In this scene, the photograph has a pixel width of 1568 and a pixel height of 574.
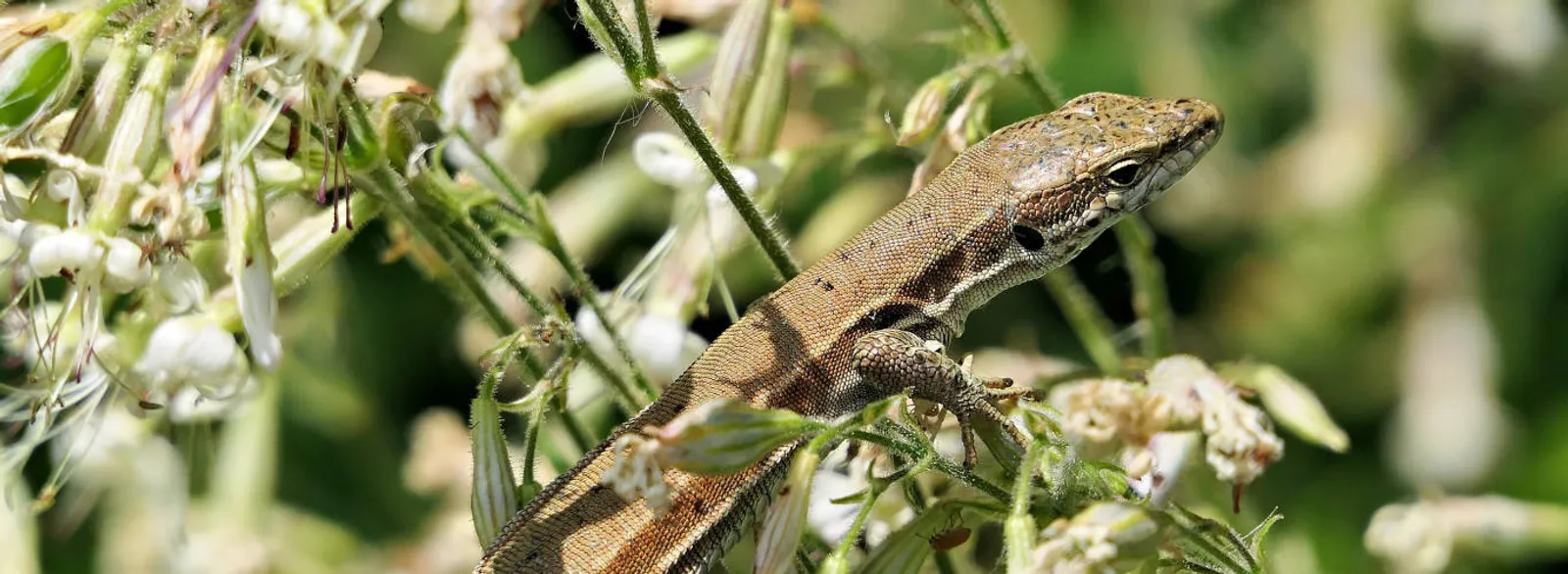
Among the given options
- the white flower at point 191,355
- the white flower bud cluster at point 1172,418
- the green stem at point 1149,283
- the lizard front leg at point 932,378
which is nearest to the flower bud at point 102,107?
the white flower at point 191,355

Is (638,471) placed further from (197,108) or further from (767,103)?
(767,103)

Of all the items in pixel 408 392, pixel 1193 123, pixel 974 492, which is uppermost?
pixel 1193 123

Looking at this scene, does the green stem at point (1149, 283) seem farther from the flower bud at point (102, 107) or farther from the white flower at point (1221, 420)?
the flower bud at point (102, 107)

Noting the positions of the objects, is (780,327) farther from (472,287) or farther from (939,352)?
(472,287)

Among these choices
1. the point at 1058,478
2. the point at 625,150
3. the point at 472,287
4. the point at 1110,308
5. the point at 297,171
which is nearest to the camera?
the point at 1058,478

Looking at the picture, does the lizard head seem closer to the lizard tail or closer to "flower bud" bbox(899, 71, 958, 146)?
"flower bud" bbox(899, 71, 958, 146)

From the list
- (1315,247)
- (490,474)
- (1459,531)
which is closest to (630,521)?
(490,474)

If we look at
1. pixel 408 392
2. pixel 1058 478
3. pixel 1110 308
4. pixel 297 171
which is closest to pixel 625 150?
pixel 408 392
